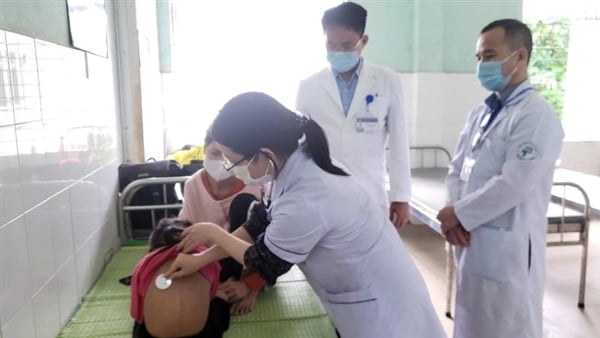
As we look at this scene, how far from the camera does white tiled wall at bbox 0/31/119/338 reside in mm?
1366

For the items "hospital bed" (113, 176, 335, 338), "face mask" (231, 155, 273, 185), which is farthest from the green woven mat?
"face mask" (231, 155, 273, 185)

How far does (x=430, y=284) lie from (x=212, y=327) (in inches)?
78.5

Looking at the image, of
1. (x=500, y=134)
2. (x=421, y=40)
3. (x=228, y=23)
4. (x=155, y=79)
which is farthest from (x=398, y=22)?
(x=500, y=134)

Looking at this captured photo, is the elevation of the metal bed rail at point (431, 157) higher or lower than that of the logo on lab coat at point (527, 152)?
lower

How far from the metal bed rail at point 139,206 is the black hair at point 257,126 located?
138cm

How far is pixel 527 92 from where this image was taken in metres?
1.75

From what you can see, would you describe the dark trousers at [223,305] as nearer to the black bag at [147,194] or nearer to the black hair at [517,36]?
the black bag at [147,194]

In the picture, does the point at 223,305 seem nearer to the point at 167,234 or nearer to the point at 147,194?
the point at 167,234

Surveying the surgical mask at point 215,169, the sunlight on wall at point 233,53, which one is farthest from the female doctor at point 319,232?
the sunlight on wall at point 233,53

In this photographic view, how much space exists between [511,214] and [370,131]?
656 millimetres

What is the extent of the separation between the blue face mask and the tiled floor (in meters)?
1.60

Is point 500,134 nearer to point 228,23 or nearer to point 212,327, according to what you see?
point 212,327

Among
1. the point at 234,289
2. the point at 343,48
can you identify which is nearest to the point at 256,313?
the point at 234,289

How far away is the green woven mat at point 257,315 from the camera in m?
1.68
